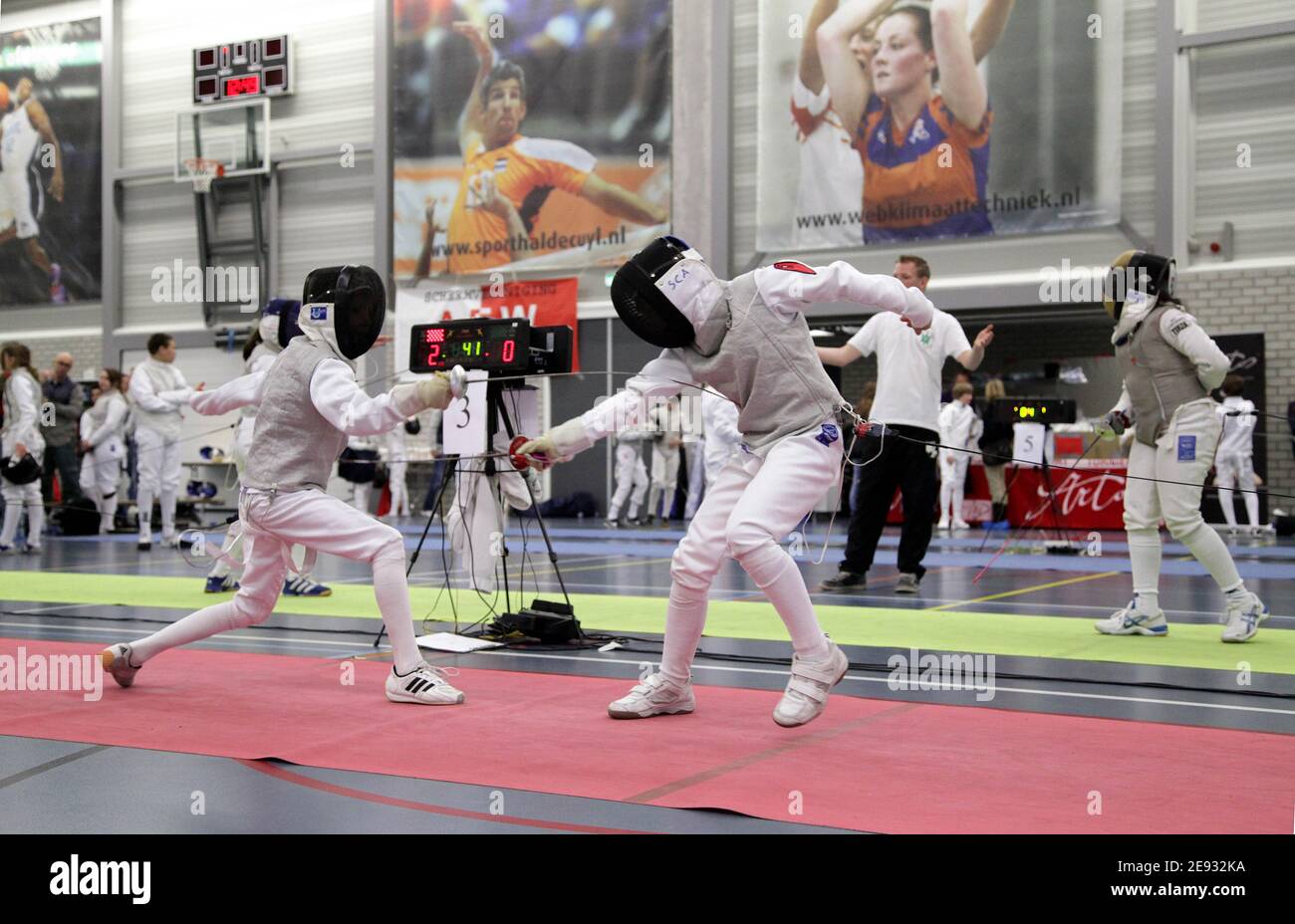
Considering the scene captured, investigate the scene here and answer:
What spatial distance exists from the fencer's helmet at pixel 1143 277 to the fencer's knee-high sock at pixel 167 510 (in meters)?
7.76

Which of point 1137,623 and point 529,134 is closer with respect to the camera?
point 1137,623

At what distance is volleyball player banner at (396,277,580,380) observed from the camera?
51.2ft

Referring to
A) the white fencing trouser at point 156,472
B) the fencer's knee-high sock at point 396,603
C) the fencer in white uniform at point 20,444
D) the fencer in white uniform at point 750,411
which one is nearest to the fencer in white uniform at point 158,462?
the white fencing trouser at point 156,472

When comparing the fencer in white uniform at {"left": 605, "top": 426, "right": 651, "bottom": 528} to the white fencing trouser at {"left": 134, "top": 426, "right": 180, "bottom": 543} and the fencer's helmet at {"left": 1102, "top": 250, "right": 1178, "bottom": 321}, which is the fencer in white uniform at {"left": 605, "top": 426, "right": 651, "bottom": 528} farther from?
the fencer's helmet at {"left": 1102, "top": 250, "right": 1178, "bottom": 321}

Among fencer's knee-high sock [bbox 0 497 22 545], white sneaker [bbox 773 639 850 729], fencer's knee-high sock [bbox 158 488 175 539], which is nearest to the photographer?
white sneaker [bbox 773 639 850 729]

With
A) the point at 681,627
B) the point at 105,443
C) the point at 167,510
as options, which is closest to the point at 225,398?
the point at 681,627

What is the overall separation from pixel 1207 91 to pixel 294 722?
1212cm

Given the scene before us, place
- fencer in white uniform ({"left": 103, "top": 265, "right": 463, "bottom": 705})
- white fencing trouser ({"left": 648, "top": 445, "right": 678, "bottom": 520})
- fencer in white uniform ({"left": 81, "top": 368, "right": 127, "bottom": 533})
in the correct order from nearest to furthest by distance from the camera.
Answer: fencer in white uniform ({"left": 103, "top": 265, "right": 463, "bottom": 705}), fencer in white uniform ({"left": 81, "top": 368, "right": 127, "bottom": 533}), white fencing trouser ({"left": 648, "top": 445, "right": 678, "bottom": 520})

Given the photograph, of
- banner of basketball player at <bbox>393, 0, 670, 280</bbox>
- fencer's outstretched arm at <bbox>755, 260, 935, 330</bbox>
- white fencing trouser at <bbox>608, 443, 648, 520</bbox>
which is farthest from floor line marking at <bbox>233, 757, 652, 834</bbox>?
banner of basketball player at <bbox>393, 0, 670, 280</bbox>

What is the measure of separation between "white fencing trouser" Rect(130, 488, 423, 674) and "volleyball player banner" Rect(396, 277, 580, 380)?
37.8 feet

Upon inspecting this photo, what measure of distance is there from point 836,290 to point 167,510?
8.25 meters

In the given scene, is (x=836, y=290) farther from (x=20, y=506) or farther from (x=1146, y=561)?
(x=20, y=506)

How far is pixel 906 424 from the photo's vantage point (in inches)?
255

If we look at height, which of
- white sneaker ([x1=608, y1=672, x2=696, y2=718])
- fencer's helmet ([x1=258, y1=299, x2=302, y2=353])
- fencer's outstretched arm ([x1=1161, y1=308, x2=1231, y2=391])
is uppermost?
fencer's helmet ([x1=258, y1=299, x2=302, y2=353])
